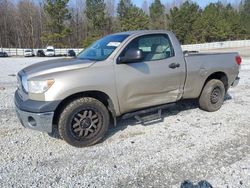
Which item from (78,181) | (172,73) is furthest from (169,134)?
(78,181)

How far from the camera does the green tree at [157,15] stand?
7012 centimetres

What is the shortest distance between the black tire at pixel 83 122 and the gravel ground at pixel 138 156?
0.17 m

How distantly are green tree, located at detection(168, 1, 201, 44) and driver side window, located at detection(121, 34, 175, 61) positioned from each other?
59924mm

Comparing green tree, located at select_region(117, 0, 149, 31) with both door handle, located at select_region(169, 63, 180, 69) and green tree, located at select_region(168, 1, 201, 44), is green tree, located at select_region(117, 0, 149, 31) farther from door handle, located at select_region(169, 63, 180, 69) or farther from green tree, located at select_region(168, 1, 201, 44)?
door handle, located at select_region(169, 63, 180, 69)

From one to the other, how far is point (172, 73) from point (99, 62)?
5.00 ft

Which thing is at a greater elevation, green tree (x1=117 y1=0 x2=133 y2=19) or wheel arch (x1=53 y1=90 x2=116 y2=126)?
green tree (x1=117 y1=0 x2=133 y2=19)

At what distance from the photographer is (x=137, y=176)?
348cm

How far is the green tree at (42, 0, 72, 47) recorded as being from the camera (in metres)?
50.5

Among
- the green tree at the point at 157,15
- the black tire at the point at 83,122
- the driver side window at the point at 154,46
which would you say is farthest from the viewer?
the green tree at the point at 157,15

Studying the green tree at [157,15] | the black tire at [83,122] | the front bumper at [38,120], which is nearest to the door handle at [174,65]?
the black tire at [83,122]

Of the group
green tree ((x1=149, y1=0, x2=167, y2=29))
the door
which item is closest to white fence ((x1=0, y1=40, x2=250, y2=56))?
green tree ((x1=149, y1=0, x2=167, y2=29))

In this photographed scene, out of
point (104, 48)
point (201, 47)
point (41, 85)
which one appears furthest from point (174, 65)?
point (201, 47)

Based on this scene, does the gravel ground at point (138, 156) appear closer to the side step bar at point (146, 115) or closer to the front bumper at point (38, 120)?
the side step bar at point (146, 115)

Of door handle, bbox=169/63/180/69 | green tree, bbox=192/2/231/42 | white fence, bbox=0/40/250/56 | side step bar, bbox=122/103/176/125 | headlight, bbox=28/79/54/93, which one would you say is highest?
green tree, bbox=192/2/231/42
